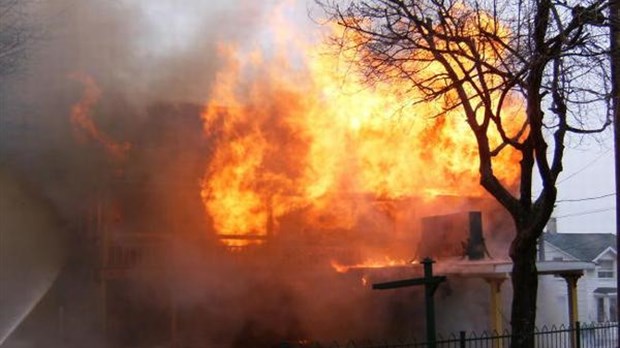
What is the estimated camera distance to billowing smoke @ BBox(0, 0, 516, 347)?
1254 centimetres

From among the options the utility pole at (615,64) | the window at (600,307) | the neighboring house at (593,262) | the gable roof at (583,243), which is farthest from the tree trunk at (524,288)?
the gable roof at (583,243)

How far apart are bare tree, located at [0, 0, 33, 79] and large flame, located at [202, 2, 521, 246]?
367 centimetres

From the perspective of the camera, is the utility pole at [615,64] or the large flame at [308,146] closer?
the utility pole at [615,64]

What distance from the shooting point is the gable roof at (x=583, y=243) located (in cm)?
3434

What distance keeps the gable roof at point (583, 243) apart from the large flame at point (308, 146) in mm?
20939

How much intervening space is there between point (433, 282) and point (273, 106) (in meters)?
7.78

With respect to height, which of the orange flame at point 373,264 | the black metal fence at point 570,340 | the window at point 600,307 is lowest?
the window at point 600,307

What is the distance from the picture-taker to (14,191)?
42.8 ft

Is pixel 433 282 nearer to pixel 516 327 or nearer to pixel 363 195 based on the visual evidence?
pixel 516 327

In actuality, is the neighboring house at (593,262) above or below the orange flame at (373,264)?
below

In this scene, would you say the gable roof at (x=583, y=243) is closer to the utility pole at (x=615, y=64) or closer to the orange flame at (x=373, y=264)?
the orange flame at (x=373, y=264)

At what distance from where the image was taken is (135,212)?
13023 mm

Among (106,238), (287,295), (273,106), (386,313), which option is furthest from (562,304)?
(106,238)

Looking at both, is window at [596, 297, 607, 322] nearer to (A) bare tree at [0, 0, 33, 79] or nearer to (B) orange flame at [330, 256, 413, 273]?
(B) orange flame at [330, 256, 413, 273]
